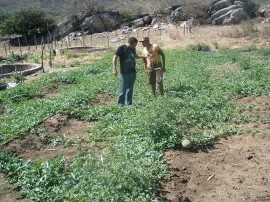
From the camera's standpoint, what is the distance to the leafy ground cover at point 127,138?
13.0 ft

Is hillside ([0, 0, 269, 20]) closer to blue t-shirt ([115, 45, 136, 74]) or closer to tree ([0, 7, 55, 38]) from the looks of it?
tree ([0, 7, 55, 38])

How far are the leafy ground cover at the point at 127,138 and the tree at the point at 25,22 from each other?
2261 centimetres

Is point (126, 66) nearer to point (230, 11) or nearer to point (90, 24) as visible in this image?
point (230, 11)

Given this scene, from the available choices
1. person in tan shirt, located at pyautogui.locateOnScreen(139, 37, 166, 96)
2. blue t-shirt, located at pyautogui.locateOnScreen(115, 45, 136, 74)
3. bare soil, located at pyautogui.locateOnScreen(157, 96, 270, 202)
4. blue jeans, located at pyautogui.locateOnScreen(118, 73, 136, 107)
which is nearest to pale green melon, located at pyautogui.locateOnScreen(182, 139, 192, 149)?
bare soil, located at pyautogui.locateOnScreen(157, 96, 270, 202)

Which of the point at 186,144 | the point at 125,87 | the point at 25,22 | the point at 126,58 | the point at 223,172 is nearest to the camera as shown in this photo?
the point at 223,172

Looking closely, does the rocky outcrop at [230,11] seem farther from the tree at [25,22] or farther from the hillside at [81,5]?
the tree at [25,22]

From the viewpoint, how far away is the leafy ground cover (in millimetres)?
3961

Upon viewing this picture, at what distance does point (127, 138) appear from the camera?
18.1 ft

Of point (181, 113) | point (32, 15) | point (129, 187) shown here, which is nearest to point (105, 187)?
point (129, 187)

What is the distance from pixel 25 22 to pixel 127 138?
2785 centimetres

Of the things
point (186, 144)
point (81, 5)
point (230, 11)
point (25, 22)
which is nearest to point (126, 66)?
point (186, 144)

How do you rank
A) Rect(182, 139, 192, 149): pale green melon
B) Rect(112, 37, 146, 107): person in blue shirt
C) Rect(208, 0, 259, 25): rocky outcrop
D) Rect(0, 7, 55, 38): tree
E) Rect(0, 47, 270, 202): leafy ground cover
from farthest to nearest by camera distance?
Rect(0, 7, 55, 38): tree, Rect(208, 0, 259, 25): rocky outcrop, Rect(112, 37, 146, 107): person in blue shirt, Rect(182, 139, 192, 149): pale green melon, Rect(0, 47, 270, 202): leafy ground cover

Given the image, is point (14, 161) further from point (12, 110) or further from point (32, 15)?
point (32, 15)

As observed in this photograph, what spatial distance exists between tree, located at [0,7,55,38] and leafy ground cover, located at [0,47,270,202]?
2261 centimetres
